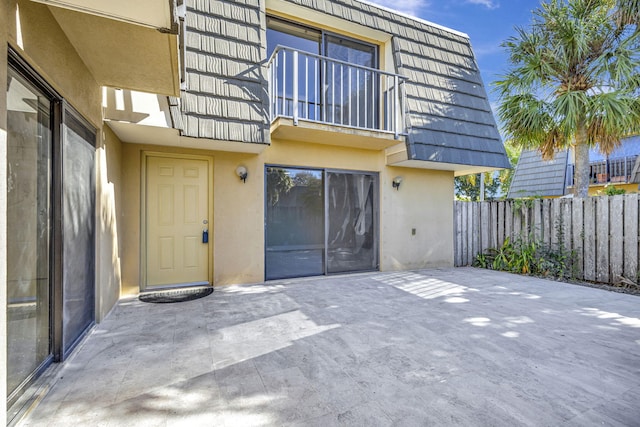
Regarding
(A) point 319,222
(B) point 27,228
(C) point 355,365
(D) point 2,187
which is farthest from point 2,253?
(A) point 319,222

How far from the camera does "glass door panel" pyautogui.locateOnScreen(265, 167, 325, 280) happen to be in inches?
210

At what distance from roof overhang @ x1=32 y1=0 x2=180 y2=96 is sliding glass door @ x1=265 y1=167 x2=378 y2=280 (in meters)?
2.57

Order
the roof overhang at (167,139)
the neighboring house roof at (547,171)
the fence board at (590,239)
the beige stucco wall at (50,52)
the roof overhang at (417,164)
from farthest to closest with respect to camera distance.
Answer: the neighboring house roof at (547,171) < the roof overhang at (417,164) < the fence board at (590,239) < the roof overhang at (167,139) < the beige stucco wall at (50,52)

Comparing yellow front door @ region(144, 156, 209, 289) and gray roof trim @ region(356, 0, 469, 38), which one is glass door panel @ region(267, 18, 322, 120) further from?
yellow front door @ region(144, 156, 209, 289)

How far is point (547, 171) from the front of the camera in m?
13.3

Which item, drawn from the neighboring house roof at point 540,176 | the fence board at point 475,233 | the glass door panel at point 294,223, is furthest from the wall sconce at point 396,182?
the neighboring house roof at point 540,176

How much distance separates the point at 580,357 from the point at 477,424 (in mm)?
1502

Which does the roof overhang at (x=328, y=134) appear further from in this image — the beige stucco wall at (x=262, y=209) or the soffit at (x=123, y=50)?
the soffit at (x=123, y=50)

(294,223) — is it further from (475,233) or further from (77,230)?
(475,233)

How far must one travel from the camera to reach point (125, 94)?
3.58 metres

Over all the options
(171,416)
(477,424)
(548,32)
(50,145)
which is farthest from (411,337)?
(548,32)

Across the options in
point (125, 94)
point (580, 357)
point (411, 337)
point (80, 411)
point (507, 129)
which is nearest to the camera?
point (80, 411)

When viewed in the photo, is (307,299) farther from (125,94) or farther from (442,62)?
(442,62)

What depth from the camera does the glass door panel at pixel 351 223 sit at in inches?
227
